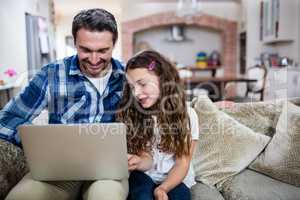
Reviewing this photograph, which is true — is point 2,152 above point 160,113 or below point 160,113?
below

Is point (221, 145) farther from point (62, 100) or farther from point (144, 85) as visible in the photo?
point (62, 100)

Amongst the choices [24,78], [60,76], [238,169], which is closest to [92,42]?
[60,76]

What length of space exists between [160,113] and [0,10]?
3.32m

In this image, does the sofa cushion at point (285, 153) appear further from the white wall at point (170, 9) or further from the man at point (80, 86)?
the white wall at point (170, 9)

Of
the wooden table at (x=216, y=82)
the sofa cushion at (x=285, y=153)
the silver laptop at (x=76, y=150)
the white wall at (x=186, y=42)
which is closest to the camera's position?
the silver laptop at (x=76, y=150)

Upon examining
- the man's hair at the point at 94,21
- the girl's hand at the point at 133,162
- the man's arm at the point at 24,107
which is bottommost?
the girl's hand at the point at 133,162

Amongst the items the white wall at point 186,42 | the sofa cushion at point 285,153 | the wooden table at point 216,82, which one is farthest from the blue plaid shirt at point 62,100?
the white wall at point 186,42

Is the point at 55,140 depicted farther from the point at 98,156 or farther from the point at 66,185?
the point at 66,185

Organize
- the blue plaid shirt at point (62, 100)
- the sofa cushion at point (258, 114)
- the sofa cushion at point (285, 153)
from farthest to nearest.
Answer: the sofa cushion at point (258, 114), the sofa cushion at point (285, 153), the blue plaid shirt at point (62, 100)

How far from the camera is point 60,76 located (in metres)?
1.41

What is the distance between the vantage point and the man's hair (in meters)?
1.29

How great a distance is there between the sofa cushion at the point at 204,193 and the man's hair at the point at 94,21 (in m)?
0.76

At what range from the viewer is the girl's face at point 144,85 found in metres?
1.25

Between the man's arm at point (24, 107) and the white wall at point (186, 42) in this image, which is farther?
the white wall at point (186, 42)
